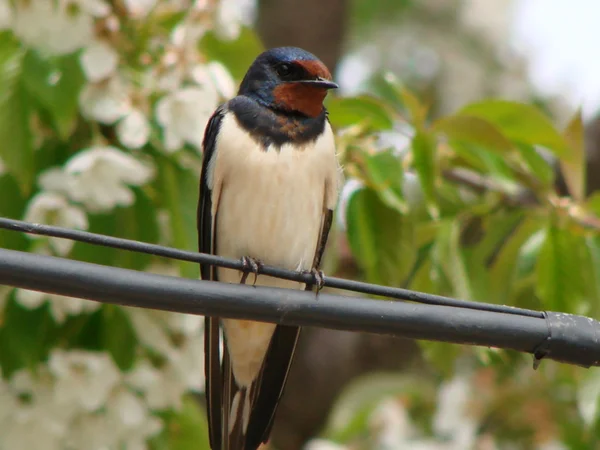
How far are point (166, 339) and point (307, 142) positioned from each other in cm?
74

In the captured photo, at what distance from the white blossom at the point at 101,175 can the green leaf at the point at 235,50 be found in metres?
0.57

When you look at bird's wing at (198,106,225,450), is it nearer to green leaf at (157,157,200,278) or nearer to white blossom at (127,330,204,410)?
green leaf at (157,157,200,278)

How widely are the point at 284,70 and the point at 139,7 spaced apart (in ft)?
1.37

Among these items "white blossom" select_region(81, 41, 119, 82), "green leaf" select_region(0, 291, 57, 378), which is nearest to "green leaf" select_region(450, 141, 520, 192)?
"white blossom" select_region(81, 41, 119, 82)

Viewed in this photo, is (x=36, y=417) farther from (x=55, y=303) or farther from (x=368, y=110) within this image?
(x=368, y=110)

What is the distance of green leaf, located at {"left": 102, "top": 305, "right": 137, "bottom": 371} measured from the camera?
116 inches

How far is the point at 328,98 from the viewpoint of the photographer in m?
3.21

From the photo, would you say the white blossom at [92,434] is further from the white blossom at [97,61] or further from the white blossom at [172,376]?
the white blossom at [97,61]

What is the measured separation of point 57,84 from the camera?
9.05ft

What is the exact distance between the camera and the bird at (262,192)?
260 centimetres

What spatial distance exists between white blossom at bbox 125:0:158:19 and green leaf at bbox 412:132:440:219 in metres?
0.78

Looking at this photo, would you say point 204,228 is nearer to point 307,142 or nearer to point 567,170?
point 307,142

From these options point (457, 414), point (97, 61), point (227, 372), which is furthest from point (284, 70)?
point (457, 414)

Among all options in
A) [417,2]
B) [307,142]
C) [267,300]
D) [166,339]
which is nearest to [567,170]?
[307,142]
